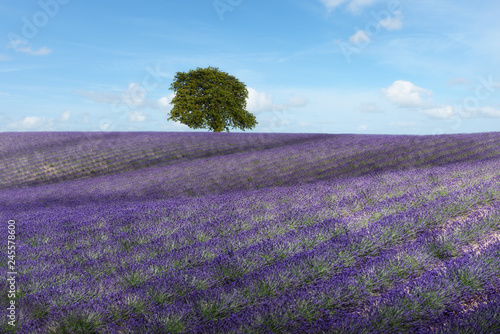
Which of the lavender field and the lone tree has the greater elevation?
the lone tree

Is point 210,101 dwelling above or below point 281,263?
above

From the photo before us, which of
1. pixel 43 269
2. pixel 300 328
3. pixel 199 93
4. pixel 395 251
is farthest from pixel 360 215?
pixel 199 93

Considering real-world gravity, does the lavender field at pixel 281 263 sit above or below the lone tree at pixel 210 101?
below

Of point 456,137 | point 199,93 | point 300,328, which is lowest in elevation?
point 300,328

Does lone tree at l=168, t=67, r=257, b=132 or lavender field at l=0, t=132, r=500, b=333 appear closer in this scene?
lavender field at l=0, t=132, r=500, b=333

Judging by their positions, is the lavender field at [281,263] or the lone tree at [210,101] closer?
the lavender field at [281,263]

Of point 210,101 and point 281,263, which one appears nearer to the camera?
point 281,263

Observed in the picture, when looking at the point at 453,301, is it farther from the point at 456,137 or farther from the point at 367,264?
the point at 456,137

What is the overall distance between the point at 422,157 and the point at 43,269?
14.5 meters

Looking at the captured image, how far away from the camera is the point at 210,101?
32719 millimetres

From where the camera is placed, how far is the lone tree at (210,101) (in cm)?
3216

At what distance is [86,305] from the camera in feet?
10.7

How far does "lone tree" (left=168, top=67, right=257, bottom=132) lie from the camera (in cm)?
3216

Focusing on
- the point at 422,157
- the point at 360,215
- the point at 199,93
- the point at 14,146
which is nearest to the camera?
the point at 360,215
